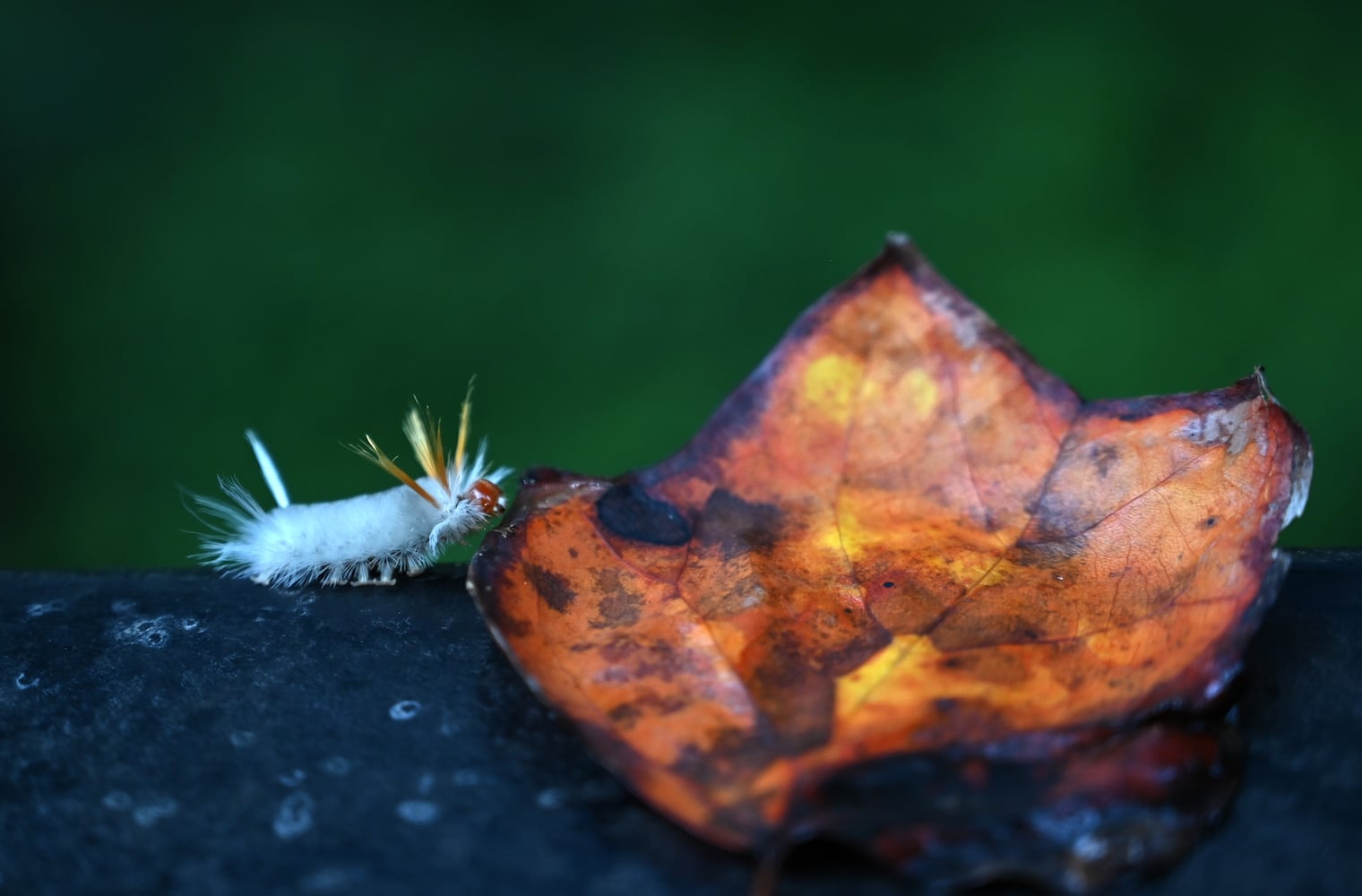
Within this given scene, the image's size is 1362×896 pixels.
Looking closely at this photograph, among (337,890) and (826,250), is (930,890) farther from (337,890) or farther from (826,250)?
(826,250)

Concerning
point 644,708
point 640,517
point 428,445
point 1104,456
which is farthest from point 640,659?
point 428,445

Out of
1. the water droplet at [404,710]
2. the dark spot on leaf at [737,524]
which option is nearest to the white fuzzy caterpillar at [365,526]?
the water droplet at [404,710]

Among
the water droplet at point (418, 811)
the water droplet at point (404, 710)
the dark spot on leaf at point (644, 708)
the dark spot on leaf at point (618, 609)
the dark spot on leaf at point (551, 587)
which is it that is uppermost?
the dark spot on leaf at point (551, 587)

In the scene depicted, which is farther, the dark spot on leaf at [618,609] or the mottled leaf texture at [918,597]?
the dark spot on leaf at [618,609]

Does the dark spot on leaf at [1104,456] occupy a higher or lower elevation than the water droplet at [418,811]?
higher

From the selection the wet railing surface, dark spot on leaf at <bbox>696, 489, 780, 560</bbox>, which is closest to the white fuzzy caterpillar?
the wet railing surface

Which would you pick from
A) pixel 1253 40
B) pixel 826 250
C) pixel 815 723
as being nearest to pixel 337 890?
pixel 815 723

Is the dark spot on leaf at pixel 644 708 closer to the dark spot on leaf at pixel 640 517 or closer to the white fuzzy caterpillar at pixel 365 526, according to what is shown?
the dark spot on leaf at pixel 640 517
